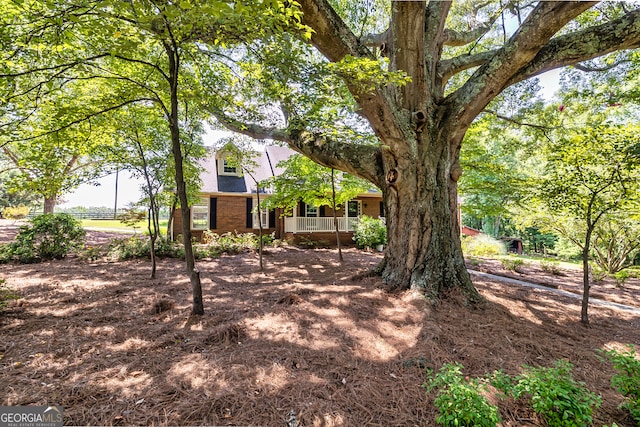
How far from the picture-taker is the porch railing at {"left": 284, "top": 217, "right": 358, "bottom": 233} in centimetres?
1472

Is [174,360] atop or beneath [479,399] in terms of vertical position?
beneath

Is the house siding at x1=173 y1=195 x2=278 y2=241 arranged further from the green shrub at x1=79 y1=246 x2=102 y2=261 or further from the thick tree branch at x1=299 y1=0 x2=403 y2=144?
the thick tree branch at x1=299 y1=0 x2=403 y2=144

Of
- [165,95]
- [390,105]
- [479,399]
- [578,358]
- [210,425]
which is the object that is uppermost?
[165,95]

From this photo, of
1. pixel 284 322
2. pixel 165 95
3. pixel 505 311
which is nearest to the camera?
pixel 284 322

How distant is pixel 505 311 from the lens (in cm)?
423

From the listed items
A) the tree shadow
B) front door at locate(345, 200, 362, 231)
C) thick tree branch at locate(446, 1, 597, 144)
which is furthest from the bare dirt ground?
front door at locate(345, 200, 362, 231)

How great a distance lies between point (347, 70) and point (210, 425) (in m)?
4.02

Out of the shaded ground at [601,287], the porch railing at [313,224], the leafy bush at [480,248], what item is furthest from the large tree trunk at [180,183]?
the leafy bush at [480,248]

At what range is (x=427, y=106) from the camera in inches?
193

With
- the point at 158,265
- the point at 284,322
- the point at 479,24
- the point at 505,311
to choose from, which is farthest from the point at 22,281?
the point at 479,24

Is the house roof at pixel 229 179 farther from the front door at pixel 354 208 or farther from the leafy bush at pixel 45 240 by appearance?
the leafy bush at pixel 45 240

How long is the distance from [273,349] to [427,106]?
15.2 ft

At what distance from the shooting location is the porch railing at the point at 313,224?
579 inches

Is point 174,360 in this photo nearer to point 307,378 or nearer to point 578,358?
point 307,378
